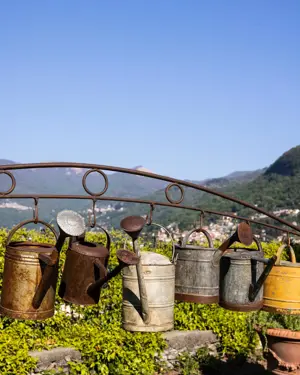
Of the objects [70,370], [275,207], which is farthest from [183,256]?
[275,207]

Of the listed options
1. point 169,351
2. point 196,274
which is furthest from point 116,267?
point 169,351

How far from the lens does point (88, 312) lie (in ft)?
25.9

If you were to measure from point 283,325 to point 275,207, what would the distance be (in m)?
21.2

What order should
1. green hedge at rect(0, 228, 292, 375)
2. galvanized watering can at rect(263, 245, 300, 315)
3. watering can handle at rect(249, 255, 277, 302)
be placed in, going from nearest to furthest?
watering can handle at rect(249, 255, 277, 302) < galvanized watering can at rect(263, 245, 300, 315) < green hedge at rect(0, 228, 292, 375)

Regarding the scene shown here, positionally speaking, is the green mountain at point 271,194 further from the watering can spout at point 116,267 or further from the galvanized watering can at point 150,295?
the watering can spout at point 116,267

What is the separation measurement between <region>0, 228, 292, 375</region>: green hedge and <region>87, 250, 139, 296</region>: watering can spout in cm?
290

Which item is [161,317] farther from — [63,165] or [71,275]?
[63,165]

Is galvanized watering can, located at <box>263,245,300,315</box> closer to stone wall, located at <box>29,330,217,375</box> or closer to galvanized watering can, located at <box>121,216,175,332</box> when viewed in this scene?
galvanized watering can, located at <box>121,216,175,332</box>

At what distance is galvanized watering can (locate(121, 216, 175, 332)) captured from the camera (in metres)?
3.93

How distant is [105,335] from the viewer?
23.0 feet

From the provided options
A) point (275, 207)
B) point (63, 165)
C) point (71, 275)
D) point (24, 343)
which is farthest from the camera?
point (275, 207)

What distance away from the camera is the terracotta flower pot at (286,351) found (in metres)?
5.36

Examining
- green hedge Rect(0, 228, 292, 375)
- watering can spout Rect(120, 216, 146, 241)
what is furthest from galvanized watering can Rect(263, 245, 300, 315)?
green hedge Rect(0, 228, 292, 375)

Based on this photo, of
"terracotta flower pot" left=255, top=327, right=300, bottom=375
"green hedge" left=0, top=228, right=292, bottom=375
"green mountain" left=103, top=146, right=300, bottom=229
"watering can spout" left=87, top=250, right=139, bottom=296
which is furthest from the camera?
"green mountain" left=103, top=146, right=300, bottom=229
